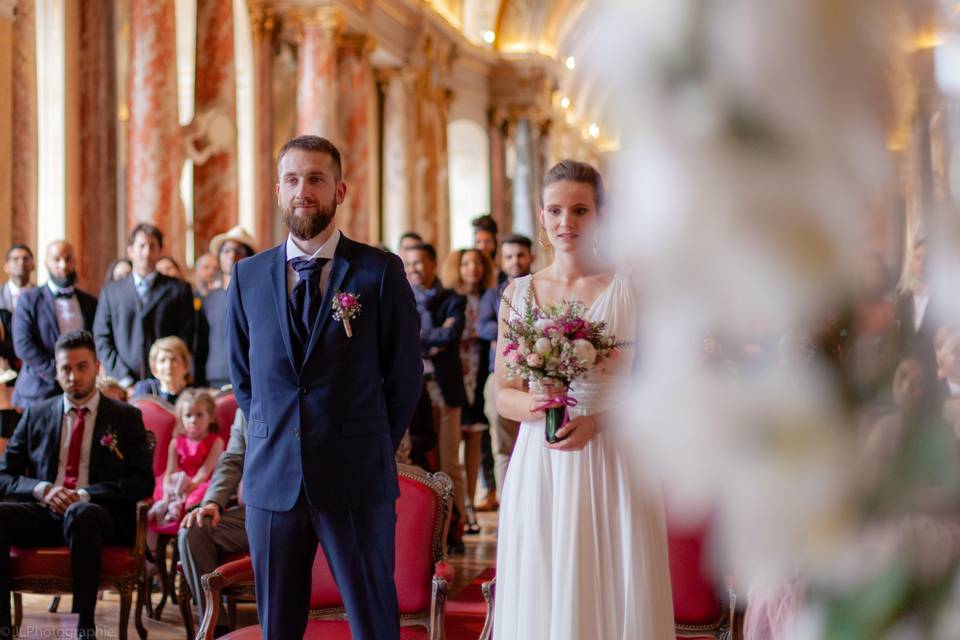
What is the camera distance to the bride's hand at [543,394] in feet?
11.9

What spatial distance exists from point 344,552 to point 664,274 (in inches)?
135

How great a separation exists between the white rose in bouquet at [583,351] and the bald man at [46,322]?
19.7ft

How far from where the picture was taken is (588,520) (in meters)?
3.69

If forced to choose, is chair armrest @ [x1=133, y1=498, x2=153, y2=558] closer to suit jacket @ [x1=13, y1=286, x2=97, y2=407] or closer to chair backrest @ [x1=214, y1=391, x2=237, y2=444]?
chair backrest @ [x1=214, y1=391, x2=237, y2=444]

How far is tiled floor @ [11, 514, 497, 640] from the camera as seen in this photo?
21.7 ft

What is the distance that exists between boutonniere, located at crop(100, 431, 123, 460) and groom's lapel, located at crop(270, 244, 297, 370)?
115 inches

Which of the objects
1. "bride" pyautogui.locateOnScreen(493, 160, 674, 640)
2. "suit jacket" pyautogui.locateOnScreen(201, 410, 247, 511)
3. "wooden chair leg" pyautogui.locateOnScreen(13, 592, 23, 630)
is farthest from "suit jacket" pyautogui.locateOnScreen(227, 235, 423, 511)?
"wooden chair leg" pyautogui.locateOnScreen(13, 592, 23, 630)

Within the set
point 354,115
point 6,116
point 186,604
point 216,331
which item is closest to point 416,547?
point 186,604

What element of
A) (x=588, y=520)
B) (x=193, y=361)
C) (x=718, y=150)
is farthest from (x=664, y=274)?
(x=193, y=361)

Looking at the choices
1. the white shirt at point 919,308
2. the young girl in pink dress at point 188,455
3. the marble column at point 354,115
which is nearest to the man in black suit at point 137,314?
the young girl in pink dress at point 188,455

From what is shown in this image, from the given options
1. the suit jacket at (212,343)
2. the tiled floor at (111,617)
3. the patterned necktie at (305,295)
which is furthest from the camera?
the suit jacket at (212,343)

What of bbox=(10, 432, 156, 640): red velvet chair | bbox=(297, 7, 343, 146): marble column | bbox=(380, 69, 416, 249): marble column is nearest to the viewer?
bbox=(10, 432, 156, 640): red velvet chair

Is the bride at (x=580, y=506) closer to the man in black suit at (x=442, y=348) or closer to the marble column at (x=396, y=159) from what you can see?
the man in black suit at (x=442, y=348)

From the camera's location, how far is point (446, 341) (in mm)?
9805
